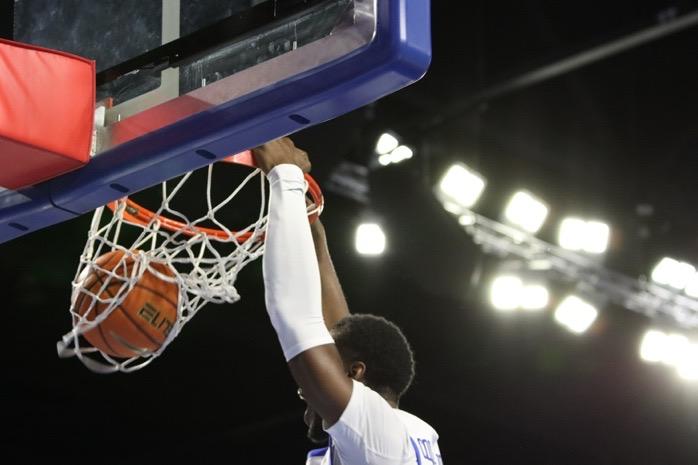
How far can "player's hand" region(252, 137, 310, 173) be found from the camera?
6.58 feet

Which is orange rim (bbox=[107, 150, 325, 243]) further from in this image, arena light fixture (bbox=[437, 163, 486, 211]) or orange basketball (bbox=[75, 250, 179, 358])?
arena light fixture (bbox=[437, 163, 486, 211])

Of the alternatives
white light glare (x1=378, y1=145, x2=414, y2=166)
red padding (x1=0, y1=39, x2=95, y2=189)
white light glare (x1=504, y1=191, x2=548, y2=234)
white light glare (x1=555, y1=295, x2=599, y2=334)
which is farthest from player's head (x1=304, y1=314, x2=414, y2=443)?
white light glare (x1=555, y1=295, x2=599, y2=334)

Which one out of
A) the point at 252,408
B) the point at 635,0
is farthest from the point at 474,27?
the point at 252,408

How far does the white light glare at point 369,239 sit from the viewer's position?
16.8 ft

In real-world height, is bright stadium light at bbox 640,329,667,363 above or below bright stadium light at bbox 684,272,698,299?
below

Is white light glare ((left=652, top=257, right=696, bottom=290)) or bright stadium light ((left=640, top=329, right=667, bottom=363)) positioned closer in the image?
white light glare ((left=652, top=257, right=696, bottom=290))

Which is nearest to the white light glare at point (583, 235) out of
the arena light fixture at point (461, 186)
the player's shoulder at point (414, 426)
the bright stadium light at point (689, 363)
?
the arena light fixture at point (461, 186)

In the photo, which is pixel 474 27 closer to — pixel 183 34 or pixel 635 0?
pixel 635 0

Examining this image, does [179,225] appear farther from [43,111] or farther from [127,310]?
[43,111]

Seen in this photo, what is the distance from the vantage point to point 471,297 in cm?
535

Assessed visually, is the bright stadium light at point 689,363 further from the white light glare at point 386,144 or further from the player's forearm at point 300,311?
the player's forearm at point 300,311

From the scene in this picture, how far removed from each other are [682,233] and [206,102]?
4729 mm

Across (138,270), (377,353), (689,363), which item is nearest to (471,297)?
(689,363)

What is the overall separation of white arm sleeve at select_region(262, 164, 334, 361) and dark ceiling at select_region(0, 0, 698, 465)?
262cm
